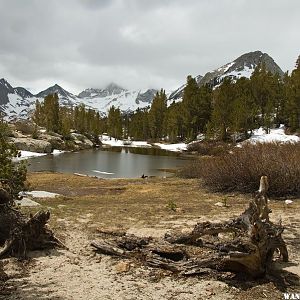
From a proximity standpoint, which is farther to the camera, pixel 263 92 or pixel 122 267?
pixel 263 92

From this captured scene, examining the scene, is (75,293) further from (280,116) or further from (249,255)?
(280,116)

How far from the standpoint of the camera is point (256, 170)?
19750 mm

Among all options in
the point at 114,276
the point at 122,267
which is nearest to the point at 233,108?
the point at 122,267

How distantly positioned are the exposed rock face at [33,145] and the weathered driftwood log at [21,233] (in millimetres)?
63119

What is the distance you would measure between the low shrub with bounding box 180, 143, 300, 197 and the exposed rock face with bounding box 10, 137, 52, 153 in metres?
53.8

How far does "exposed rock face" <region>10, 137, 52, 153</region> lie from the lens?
70688 millimetres

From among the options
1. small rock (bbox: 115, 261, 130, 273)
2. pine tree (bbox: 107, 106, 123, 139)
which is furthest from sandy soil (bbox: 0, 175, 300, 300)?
pine tree (bbox: 107, 106, 123, 139)

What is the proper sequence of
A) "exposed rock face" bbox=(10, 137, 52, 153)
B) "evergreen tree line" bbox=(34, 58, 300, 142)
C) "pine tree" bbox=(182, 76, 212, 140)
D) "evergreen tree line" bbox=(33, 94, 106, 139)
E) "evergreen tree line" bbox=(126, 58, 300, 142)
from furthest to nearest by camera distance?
"evergreen tree line" bbox=(33, 94, 106, 139), "pine tree" bbox=(182, 76, 212, 140), "exposed rock face" bbox=(10, 137, 52, 153), "evergreen tree line" bbox=(34, 58, 300, 142), "evergreen tree line" bbox=(126, 58, 300, 142)

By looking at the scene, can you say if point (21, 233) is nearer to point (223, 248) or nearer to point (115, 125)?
point (223, 248)

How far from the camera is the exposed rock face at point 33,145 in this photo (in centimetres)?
7069

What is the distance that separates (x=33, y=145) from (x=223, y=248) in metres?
67.6

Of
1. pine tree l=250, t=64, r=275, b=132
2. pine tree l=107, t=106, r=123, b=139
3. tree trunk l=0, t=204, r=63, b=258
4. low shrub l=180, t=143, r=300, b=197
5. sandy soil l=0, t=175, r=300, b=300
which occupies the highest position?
pine tree l=250, t=64, r=275, b=132

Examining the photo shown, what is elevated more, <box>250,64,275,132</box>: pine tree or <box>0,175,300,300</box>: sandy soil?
<box>250,64,275,132</box>: pine tree

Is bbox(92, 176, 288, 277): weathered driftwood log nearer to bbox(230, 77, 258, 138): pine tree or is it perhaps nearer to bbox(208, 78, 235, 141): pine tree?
bbox(230, 77, 258, 138): pine tree
